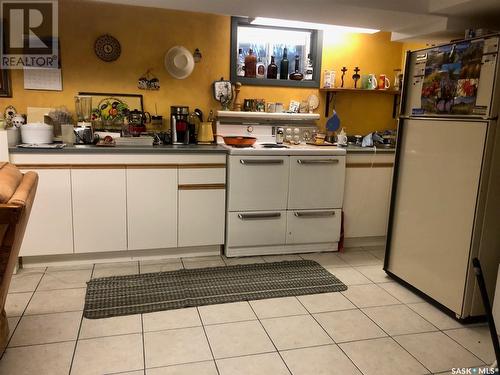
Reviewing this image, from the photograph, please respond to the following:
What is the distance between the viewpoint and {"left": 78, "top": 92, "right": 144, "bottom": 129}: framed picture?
3.58m

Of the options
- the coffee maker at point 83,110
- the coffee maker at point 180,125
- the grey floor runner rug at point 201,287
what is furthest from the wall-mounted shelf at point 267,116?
the grey floor runner rug at point 201,287

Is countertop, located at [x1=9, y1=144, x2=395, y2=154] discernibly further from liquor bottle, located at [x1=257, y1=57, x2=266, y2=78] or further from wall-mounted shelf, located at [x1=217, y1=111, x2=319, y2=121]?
liquor bottle, located at [x1=257, y1=57, x2=266, y2=78]

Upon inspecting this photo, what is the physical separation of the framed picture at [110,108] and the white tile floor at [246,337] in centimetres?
142

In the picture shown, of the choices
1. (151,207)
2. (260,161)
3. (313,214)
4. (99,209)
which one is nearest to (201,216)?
(151,207)

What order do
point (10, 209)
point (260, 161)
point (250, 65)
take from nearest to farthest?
point (10, 209) < point (260, 161) < point (250, 65)

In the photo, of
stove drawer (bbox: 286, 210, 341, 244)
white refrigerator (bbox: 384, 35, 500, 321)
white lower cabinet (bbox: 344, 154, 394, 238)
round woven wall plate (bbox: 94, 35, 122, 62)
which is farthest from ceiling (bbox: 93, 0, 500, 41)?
stove drawer (bbox: 286, 210, 341, 244)

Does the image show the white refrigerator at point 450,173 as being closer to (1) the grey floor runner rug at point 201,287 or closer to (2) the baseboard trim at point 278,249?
(1) the grey floor runner rug at point 201,287

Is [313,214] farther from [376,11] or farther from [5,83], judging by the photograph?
[5,83]

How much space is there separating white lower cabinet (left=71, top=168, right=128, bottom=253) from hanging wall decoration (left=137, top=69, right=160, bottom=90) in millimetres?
957

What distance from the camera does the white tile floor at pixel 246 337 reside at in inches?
79.4

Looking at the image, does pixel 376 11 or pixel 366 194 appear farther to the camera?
pixel 366 194

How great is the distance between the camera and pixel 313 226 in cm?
360

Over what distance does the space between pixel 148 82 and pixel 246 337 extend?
246 centimetres

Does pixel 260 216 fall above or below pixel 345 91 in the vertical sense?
below
